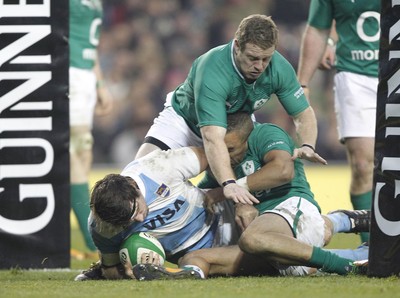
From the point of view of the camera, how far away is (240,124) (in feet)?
20.9

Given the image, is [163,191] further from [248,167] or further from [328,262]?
[328,262]

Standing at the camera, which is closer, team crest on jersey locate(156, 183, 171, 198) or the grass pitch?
the grass pitch

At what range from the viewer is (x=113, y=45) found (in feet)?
57.6

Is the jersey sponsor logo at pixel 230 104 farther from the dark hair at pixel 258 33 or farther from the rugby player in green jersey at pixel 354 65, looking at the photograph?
the rugby player in green jersey at pixel 354 65

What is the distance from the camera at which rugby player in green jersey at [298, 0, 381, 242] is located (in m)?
7.50

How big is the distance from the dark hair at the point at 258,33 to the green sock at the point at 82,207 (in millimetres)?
2921

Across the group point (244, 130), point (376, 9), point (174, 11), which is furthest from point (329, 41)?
point (174, 11)

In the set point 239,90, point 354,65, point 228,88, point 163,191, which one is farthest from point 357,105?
point 163,191

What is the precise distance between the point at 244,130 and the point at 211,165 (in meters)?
0.52

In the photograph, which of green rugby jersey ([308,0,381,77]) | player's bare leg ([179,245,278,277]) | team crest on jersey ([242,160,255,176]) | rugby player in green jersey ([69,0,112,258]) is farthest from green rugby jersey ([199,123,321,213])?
rugby player in green jersey ([69,0,112,258])

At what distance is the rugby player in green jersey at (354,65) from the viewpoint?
7.50 meters

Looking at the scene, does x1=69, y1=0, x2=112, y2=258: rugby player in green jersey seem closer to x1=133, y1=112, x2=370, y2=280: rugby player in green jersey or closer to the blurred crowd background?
x1=133, y1=112, x2=370, y2=280: rugby player in green jersey

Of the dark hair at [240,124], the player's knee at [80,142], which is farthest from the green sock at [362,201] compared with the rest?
the player's knee at [80,142]

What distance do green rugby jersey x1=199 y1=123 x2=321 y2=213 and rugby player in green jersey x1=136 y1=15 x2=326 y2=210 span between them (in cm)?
15
